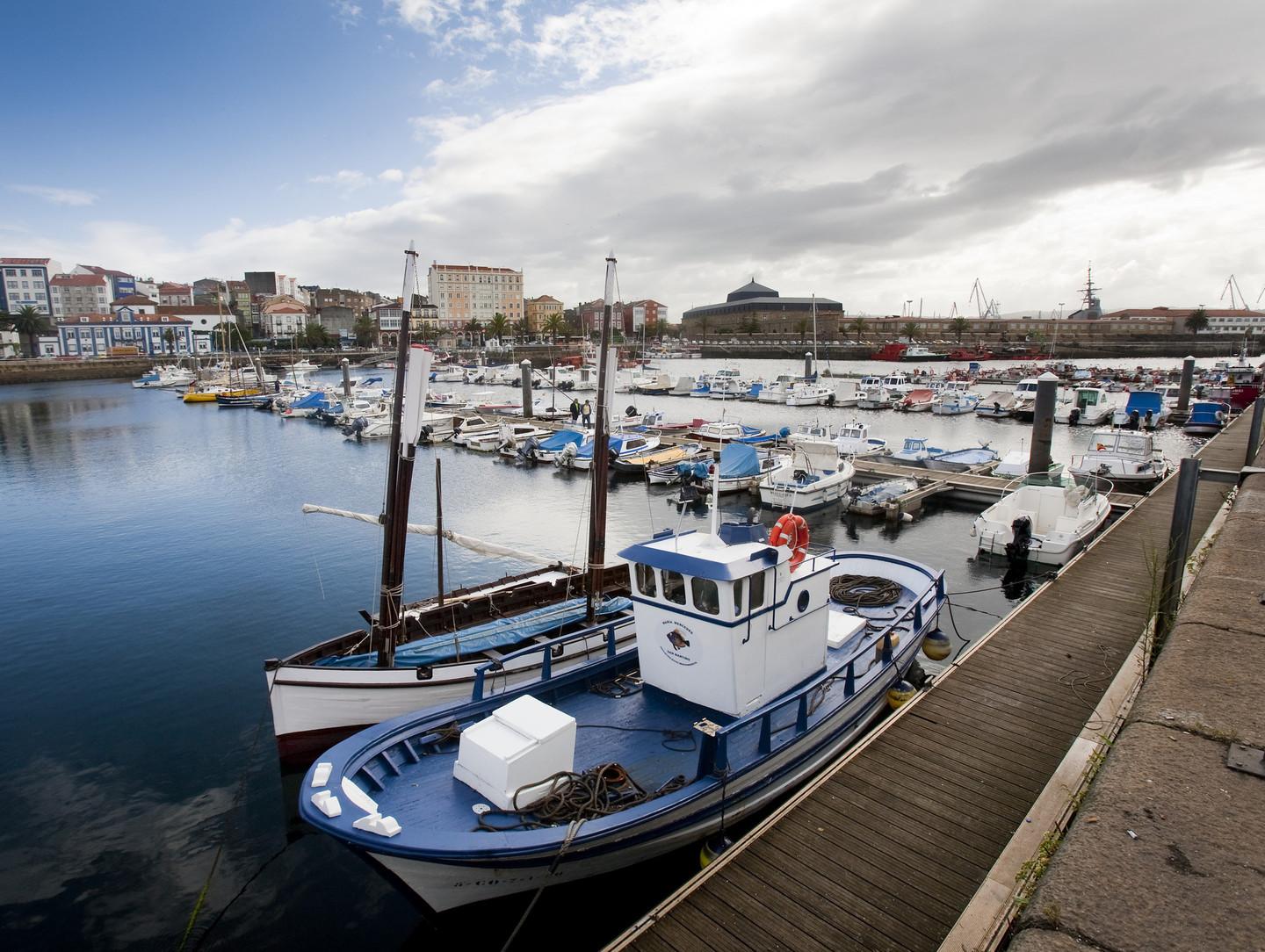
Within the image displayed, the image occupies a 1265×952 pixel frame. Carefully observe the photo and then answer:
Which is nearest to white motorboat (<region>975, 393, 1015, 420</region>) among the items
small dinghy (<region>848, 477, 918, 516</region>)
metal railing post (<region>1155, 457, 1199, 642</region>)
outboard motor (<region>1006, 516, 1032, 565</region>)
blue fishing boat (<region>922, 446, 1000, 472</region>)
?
blue fishing boat (<region>922, 446, 1000, 472</region>)

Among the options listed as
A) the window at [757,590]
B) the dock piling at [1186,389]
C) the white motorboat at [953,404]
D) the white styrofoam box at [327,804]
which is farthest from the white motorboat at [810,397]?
the white styrofoam box at [327,804]

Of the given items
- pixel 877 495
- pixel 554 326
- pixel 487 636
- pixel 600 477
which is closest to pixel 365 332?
pixel 554 326

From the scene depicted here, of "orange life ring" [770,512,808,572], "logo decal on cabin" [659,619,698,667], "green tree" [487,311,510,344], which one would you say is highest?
"green tree" [487,311,510,344]

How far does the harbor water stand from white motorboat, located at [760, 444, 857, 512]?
0.84m

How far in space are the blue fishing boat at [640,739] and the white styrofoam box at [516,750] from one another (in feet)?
0.07

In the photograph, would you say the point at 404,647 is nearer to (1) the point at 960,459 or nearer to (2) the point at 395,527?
(2) the point at 395,527

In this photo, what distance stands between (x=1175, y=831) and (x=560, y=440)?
39.0 meters

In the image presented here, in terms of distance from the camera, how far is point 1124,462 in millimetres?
31438

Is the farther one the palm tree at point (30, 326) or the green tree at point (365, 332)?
the green tree at point (365, 332)

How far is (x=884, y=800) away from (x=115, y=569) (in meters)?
25.2

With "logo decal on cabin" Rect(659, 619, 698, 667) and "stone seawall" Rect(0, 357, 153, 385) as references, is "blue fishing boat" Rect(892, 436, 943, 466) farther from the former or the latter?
"stone seawall" Rect(0, 357, 153, 385)

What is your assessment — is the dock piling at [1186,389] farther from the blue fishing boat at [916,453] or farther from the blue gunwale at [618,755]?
the blue gunwale at [618,755]

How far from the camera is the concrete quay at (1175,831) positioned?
3.64 metres

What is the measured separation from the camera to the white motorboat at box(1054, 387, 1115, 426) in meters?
58.4
